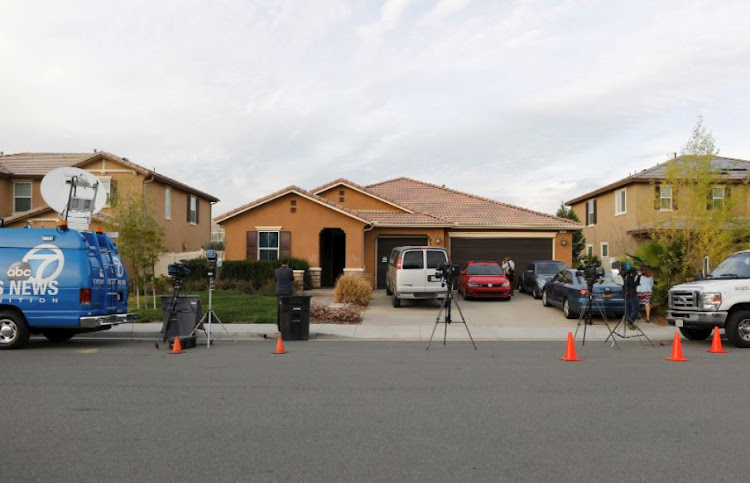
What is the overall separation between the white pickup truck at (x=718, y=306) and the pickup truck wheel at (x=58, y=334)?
12.9 meters

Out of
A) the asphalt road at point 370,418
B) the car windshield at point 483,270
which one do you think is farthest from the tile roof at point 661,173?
the asphalt road at point 370,418

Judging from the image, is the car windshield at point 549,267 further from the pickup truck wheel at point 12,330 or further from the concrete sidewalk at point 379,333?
the pickup truck wheel at point 12,330

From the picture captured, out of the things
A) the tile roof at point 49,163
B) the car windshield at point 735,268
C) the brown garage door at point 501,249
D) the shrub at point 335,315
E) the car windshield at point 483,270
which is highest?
the tile roof at point 49,163

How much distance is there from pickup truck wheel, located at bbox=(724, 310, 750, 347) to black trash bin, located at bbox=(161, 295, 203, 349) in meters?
10.9

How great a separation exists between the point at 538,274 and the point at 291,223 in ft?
33.4

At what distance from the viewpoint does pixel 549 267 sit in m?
25.2

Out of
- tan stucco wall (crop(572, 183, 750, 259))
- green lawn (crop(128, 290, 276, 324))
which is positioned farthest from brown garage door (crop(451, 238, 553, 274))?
green lawn (crop(128, 290, 276, 324))

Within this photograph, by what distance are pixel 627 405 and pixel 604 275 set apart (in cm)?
1147

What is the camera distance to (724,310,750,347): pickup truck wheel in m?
12.9

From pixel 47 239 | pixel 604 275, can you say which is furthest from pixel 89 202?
pixel 604 275

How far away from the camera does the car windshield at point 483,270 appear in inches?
934

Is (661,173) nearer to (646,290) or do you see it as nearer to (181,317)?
(646,290)

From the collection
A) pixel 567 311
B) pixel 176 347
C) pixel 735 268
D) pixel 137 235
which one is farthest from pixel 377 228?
pixel 176 347

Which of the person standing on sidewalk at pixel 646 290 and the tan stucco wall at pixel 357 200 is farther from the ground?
the tan stucco wall at pixel 357 200
